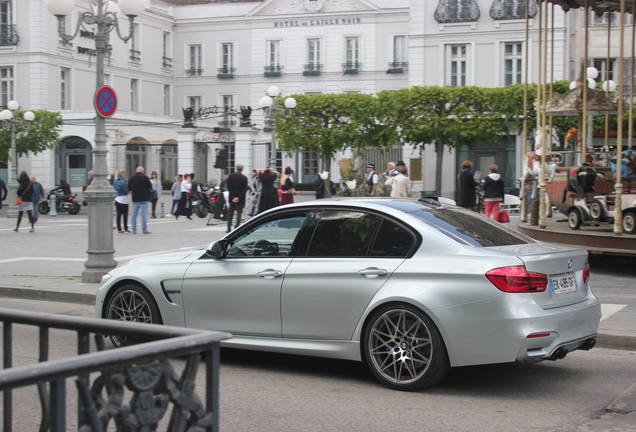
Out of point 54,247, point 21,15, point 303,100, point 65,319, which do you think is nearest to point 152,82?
point 21,15

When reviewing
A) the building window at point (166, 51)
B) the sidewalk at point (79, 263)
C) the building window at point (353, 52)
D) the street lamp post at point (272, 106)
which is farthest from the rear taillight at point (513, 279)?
the building window at point (166, 51)

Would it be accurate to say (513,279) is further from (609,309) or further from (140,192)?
(140,192)

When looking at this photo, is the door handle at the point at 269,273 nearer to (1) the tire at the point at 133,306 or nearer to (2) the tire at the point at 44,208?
(1) the tire at the point at 133,306

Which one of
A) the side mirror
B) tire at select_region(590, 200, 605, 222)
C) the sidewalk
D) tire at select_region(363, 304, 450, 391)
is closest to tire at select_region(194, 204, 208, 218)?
the sidewalk

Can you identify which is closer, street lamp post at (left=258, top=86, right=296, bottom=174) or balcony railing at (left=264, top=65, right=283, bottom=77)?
street lamp post at (left=258, top=86, right=296, bottom=174)

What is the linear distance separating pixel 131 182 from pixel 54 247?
4.22m

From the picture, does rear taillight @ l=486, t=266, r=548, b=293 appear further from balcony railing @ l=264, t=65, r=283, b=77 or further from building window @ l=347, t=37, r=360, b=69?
balcony railing @ l=264, t=65, r=283, b=77

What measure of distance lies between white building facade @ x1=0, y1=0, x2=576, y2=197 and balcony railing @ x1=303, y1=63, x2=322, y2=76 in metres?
0.09

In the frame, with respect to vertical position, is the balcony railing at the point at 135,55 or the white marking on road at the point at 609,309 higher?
the balcony railing at the point at 135,55

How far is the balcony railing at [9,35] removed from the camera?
46.3 meters

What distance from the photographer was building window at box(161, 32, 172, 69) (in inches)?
2190

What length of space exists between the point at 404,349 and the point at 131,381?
3924 mm

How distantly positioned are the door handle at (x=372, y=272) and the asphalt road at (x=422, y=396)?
2.90 feet

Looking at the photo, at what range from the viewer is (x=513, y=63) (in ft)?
133
